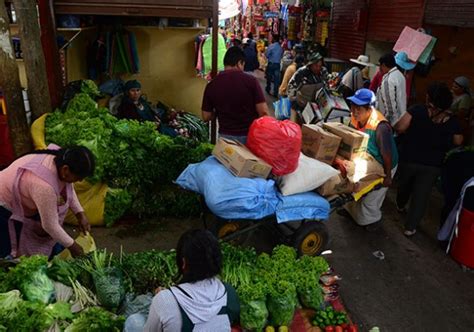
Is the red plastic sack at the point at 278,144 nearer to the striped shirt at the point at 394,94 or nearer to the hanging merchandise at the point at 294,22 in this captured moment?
the striped shirt at the point at 394,94

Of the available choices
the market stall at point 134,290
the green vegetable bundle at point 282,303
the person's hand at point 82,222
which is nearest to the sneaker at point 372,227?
the market stall at point 134,290

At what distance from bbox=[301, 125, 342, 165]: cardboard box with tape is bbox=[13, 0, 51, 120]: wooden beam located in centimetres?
345

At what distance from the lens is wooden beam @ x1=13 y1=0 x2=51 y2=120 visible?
494cm

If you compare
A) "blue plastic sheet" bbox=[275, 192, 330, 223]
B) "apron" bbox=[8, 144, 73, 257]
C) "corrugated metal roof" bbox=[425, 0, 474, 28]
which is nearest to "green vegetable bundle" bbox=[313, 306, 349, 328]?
"blue plastic sheet" bbox=[275, 192, 330, 223]

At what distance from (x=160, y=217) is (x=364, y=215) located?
9.35 ft

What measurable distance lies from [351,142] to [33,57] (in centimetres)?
405

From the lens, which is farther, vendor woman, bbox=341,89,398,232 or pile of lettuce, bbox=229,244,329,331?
vendor woman, bbox=341,89,398,232

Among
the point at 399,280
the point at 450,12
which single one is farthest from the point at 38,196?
the point at 450,12

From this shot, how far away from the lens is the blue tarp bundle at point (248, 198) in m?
3.91

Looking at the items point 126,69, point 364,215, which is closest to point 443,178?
point 364,215

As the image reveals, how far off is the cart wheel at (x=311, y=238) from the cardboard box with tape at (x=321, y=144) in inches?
29.7

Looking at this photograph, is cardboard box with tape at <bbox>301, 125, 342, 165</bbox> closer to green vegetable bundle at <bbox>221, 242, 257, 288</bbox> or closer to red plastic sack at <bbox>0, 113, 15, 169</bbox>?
green vegetable bundle at <bbox>221, 242, 257, 288</bbox>

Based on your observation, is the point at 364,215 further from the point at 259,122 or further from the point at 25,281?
the point at 25,281

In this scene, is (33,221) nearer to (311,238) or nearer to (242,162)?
(242,162)
